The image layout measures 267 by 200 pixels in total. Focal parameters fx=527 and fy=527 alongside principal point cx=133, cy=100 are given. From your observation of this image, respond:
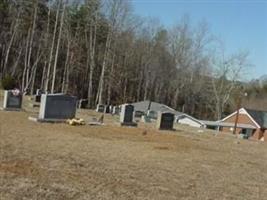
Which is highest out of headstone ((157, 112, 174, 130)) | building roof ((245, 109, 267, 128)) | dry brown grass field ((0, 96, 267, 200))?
building roof ((245, 109, 267, 128))

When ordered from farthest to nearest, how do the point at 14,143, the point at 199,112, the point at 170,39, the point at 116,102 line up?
the point at 199,112 → the point at 170,39 → the point at 116,102 → the point at 14,143

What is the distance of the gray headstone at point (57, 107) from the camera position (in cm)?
2225

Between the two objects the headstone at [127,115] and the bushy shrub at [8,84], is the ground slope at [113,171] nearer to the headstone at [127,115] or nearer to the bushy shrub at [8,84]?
the headstone at [127,115]

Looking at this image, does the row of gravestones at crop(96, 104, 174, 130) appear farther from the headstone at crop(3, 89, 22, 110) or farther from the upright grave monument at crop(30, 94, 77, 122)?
the headstone at crop(3, 89, 22, 110)

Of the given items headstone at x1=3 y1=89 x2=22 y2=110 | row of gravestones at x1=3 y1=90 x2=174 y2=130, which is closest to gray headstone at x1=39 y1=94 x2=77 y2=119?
row of gravestones at x1=3 y1=90 x2=174 y2=130

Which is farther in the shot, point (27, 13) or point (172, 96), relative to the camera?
point (172, 96)

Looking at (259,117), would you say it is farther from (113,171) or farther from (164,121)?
(113,171)

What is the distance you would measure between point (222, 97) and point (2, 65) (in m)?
31.7

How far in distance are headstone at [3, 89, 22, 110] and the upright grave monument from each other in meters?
3.98

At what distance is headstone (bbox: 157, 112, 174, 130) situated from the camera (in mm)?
26578

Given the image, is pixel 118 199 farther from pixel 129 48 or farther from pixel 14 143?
pixel 129 48

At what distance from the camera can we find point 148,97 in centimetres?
7338

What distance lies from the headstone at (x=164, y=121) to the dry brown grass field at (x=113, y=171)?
32.2ft

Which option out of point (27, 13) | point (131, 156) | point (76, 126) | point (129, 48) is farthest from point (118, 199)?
point (129, 48)
